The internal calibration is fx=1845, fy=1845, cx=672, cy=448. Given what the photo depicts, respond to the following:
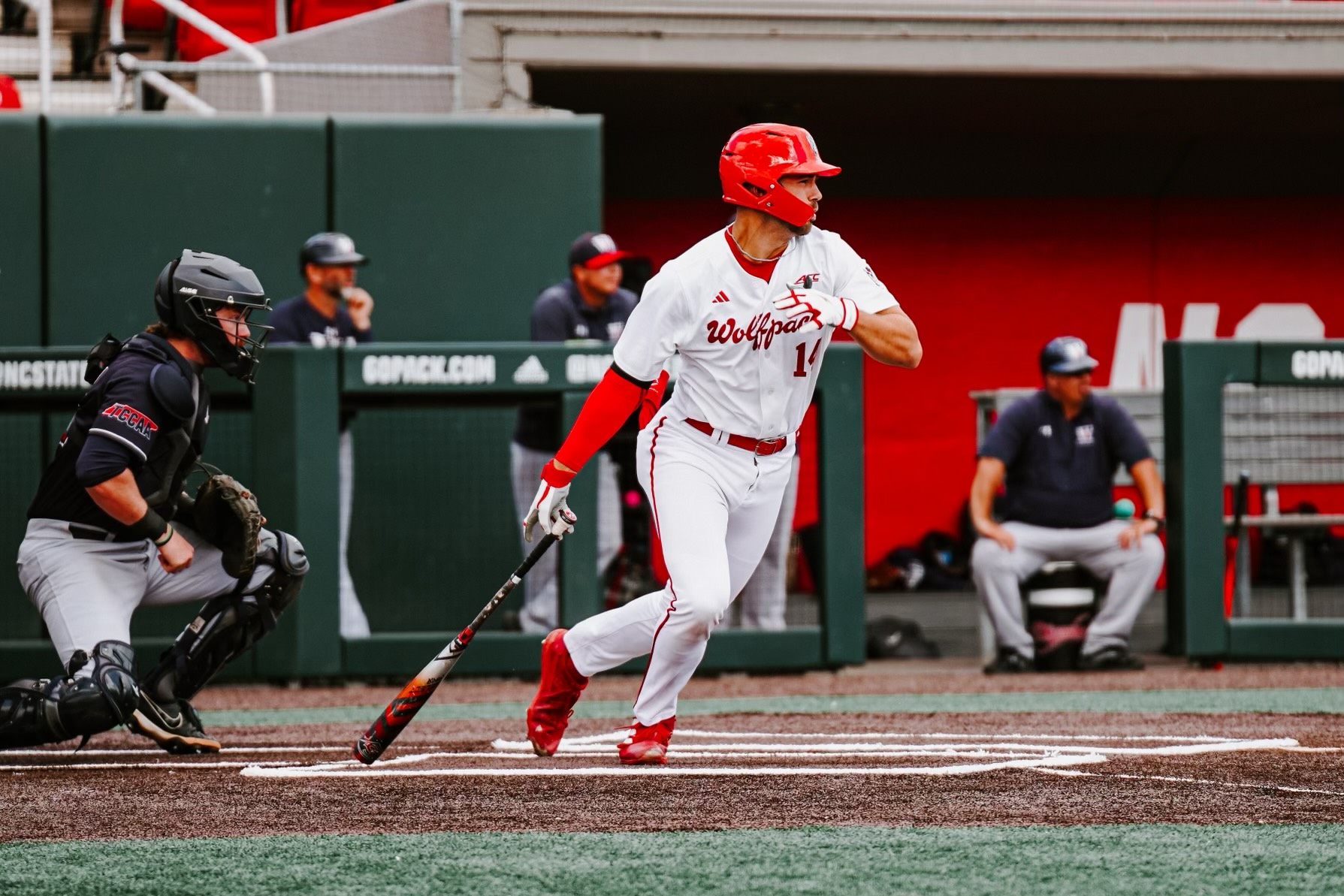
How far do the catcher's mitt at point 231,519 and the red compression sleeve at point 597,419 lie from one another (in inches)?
43.0

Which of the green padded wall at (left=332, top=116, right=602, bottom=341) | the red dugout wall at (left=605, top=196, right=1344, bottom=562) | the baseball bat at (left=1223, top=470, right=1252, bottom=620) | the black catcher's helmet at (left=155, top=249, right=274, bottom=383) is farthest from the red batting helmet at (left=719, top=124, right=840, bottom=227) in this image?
A: the red dugout wall at (left=605, top=196, right=1344, bottom=562)

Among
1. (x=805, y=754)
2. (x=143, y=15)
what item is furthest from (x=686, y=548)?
(x=143, y=15)

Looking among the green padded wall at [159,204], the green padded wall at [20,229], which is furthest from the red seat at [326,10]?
the green padded wall at [20,229]

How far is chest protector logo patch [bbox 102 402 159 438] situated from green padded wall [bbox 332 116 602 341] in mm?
4357

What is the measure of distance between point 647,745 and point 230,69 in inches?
240

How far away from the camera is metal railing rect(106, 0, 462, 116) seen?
31.6 feet

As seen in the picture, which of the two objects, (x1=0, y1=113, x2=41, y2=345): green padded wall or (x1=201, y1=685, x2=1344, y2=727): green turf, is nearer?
(x1=201, y1=685, x2=1344, y2=727): green turf

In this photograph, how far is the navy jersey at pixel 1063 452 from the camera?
8664mm

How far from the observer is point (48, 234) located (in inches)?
368

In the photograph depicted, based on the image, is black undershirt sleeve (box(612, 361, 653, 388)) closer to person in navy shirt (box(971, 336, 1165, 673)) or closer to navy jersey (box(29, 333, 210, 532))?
navy jersey (box(29, 333, 210, 532))

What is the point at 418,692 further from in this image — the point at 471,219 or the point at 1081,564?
the point at 471,219

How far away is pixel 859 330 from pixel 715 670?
3813mm

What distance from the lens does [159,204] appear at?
9.41 m

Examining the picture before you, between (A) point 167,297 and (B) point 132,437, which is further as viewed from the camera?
(A) point 167,297
